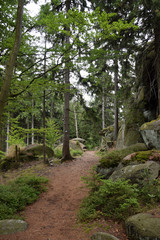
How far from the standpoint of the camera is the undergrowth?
356 centimetres

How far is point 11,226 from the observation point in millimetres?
3539

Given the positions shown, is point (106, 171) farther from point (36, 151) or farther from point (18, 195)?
point (36, 151)

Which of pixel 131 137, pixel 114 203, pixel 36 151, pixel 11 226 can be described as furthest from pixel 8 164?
pixel 131 137

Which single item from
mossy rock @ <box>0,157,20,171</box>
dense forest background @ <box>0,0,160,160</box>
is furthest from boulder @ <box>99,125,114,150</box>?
mossy rock @ <box>0,157,20,171</box>

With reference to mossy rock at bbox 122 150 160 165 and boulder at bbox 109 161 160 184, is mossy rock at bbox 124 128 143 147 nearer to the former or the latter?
mossy rock at bbox 122 150 160 165

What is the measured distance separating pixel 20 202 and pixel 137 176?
156 inches

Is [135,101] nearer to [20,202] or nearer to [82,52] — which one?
[82,52]

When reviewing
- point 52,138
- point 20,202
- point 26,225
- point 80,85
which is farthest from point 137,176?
point 52,138

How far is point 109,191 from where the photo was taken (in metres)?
4.04

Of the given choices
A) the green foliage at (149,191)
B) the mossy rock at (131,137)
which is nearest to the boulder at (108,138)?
the mossy rock at (131,137)

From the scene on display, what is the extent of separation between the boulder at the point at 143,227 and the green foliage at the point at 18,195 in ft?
10.5

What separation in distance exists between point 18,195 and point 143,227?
13.4 feet

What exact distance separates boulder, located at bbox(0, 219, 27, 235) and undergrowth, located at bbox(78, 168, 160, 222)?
1519mm

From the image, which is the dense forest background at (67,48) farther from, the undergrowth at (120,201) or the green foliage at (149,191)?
the green foliage at (149,191)
